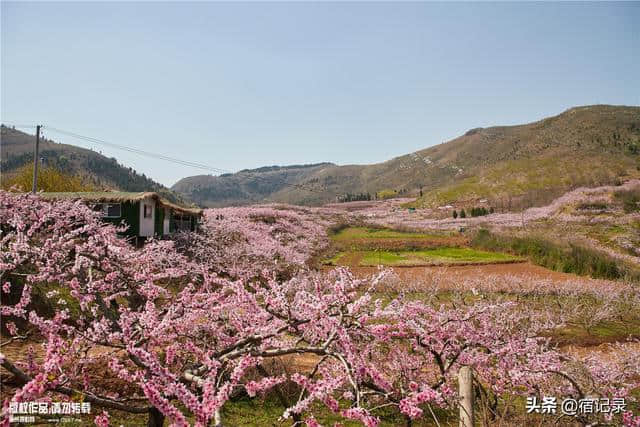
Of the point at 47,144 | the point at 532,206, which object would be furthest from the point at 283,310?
the point at 47,144

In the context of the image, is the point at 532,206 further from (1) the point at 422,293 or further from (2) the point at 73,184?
(2) the point at 73,184

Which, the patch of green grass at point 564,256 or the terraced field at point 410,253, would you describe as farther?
the terraced field at point 410,253

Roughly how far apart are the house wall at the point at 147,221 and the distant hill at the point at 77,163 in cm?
6743

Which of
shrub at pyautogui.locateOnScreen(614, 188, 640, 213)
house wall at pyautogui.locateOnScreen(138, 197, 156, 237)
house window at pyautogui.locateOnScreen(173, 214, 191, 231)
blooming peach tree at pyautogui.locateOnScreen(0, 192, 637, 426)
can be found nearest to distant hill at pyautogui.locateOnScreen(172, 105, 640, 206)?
shrub at pyautogui.locateOnScreen(614, 188, 640, 213)

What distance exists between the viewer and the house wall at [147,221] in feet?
74.7

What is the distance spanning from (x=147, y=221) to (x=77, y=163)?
110565mm

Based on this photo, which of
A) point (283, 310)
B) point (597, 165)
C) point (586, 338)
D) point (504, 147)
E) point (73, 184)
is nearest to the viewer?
point (283, 310)

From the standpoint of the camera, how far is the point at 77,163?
112312 mm

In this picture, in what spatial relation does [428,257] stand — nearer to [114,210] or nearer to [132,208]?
[132,208]

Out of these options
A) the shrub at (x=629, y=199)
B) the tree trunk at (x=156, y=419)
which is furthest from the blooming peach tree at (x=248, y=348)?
the shrub at (x=629, y=199)

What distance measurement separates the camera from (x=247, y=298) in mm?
4199

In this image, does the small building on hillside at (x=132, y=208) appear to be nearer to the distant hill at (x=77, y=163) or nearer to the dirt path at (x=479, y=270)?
the dirt path at (x=479, y=270)

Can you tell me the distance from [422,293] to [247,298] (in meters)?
14.6

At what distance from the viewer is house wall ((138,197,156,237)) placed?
22.8m
